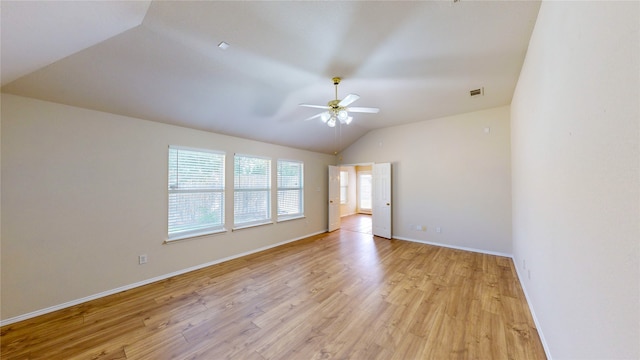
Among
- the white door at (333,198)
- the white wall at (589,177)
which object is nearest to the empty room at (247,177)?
the white wall at (589,177)

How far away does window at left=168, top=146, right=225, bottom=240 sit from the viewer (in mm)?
3570

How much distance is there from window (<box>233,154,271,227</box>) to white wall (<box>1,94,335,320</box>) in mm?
939

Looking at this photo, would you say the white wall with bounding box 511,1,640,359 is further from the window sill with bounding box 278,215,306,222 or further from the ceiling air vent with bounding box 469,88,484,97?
the window sill with bounding box 278,215,306,222

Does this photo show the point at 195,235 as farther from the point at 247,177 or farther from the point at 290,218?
the point at 290,218

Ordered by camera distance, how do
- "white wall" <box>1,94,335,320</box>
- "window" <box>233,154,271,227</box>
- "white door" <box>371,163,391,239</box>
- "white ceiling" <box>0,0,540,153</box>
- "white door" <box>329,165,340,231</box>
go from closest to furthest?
"white ceiling" <box>0,0,540,153</box>, "white wall" <box>1,94,335,320</box>, "window" <box>233,154,271,227</box>, "white door" <box>371,163,391,239</box>, "white door" <box>329,165,340,231</box>

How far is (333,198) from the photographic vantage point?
6.57 m

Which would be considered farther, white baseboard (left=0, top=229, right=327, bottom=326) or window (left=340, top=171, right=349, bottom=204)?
window (left=340, top=171, right=349, bottom=204)

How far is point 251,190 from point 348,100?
2.99 metres

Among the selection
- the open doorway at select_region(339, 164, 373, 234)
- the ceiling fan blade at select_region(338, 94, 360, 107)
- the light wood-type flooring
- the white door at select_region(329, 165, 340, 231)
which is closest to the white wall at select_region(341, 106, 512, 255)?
the light wood-type flooring

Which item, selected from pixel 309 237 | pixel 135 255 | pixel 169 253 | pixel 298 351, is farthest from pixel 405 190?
pixel 135 255

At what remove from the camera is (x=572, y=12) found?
126cm

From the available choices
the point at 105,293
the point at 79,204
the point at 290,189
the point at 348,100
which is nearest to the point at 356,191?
the point at 290,189

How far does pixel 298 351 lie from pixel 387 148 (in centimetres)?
491

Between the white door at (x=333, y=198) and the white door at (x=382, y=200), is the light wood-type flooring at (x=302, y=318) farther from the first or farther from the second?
the white door at (x=333, y=198)
